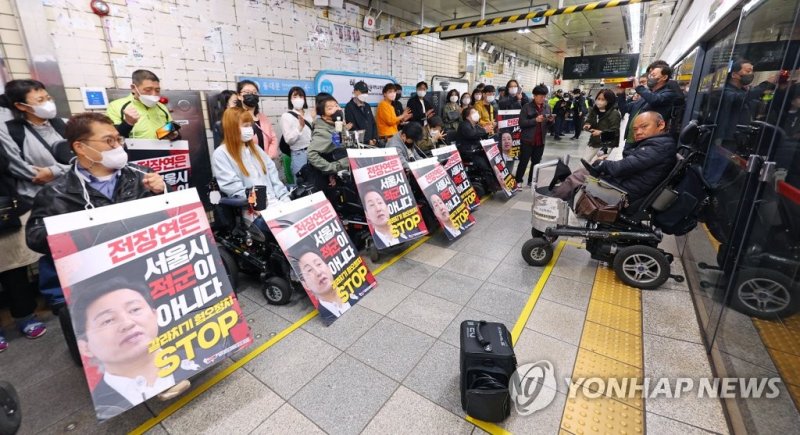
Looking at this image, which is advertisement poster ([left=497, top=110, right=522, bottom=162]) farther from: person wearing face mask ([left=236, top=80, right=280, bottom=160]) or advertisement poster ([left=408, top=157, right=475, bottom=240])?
person wearing face mask ([left=236, top=80, right=280, bottom=160])

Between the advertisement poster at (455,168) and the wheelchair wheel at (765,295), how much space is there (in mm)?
2660

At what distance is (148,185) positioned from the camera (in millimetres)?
1969

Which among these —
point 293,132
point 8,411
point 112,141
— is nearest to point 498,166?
point 293,132

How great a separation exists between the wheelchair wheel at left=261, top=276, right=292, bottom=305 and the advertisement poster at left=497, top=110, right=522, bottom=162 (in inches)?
185

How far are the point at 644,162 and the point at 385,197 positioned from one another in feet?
7.27

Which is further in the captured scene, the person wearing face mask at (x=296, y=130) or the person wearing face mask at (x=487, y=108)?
the person wearing face mask at (x=487, y=108)

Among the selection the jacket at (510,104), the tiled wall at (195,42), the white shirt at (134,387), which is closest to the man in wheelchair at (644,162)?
the white shirt at (134,387)

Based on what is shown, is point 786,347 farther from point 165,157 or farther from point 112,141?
point 165,157

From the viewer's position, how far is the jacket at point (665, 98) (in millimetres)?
3764

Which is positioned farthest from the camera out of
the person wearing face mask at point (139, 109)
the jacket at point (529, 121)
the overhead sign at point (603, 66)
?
the overhead sign at point (603, 66)

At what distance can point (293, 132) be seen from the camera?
413 cm

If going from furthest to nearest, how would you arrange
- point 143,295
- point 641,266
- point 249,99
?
point 249,99
point 641,266
point 143,295

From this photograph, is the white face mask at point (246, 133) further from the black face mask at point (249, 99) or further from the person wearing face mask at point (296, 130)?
the person wearing face mask at point (296, 130)

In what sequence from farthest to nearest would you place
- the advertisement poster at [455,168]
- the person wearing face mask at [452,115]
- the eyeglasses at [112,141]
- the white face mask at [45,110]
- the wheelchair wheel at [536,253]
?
the person wearing face mask at [452,115] → the advertisement poster at [455,168] → the wheelchair wheel at [536,253] → the white face mask at [45,110] → the eyeglasses at [112,141]
